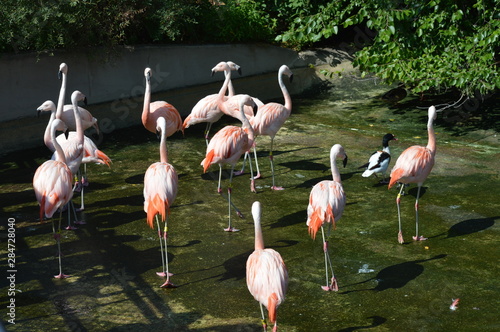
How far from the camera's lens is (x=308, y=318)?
556cm

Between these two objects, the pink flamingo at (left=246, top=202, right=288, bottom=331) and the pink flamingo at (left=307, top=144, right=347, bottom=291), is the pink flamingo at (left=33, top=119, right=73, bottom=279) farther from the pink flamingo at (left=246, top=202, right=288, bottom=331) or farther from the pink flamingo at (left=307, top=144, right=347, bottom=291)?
the pink flamingo at (left=307, top=144, right=347, bottom=291)

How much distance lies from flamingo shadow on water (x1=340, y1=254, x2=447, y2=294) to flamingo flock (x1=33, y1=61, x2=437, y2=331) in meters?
0.41

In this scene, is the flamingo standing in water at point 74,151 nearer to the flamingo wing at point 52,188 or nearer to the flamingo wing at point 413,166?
the flamingo wing at point 52,188

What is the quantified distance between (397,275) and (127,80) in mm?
6563

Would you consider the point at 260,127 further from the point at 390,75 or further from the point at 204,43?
the point at 204,43

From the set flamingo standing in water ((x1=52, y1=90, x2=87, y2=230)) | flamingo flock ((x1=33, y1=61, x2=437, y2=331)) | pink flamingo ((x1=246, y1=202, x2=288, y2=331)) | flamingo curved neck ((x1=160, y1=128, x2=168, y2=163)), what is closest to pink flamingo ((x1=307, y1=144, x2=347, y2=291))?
flamingo flock ((x1=33, y1=61, x2=437, y2=331))

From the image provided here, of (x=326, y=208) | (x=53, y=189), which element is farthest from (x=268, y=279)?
(x=53, y=189)

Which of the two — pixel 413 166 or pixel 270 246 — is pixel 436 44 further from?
pixel 270 246

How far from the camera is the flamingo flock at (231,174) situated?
526 centimetres

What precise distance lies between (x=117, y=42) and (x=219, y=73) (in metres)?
1.96

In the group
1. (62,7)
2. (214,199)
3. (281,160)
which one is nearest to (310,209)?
(214,199)

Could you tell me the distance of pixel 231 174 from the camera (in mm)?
7602

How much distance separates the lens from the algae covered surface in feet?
18.4

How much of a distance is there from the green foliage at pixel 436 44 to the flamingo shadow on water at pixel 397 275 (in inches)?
155
